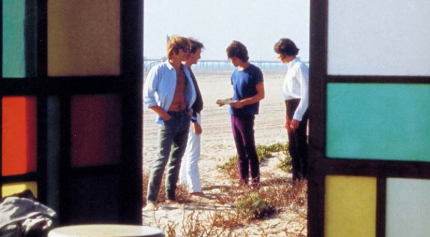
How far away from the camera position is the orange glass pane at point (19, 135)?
14.5 feet

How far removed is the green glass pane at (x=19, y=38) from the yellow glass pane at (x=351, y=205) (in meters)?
1.63

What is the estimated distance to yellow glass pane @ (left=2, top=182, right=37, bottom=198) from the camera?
173 inches

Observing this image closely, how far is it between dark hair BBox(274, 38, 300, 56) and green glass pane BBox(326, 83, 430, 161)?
4.71 m

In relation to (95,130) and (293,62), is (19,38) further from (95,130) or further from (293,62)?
(293,62)

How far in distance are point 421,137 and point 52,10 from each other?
1.98m

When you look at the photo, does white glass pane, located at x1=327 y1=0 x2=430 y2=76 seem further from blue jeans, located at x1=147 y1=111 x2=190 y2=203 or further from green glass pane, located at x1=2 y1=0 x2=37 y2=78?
blue jeans, located at x1=147 y1=111 x2=190 y2=203

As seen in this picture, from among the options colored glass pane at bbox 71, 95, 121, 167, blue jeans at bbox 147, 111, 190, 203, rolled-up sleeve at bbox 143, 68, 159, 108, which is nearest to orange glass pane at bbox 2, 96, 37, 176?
colored glass pane at bbox 71, 95, 121, 167

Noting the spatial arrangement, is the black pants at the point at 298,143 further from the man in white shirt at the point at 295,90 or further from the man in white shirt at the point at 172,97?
the man in white shirt at the point at 172,97

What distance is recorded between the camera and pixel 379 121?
13.6 feet

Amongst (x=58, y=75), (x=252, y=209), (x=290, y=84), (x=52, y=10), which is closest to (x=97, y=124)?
(x=58, y=75)

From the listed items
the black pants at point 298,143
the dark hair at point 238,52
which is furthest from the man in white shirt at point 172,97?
the black pants at point 298,143

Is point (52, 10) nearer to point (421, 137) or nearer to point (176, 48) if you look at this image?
point (421, 137)

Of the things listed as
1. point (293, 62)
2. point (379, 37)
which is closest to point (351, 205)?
point (379, 37)

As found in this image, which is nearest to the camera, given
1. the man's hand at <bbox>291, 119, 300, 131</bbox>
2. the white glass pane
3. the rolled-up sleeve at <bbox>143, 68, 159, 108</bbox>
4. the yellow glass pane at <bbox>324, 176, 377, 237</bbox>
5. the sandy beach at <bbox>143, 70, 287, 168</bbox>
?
the white glass pane
